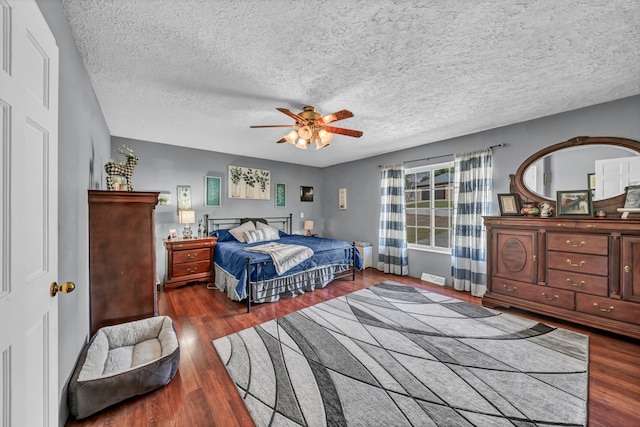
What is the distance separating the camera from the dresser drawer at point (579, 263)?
8.36 feet

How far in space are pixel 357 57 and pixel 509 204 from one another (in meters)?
2.92

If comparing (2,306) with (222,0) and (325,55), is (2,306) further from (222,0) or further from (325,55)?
(325,55)

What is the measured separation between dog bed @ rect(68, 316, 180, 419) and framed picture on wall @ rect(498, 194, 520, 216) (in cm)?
412

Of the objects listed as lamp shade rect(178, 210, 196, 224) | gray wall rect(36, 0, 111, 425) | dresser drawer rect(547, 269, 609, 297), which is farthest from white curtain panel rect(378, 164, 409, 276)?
gray wall rect(36, 0, 111, 425)

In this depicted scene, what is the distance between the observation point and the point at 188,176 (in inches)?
183

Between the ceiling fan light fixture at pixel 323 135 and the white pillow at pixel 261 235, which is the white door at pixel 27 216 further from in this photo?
the white pillow at pixel 261 235

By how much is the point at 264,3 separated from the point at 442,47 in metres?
1.31

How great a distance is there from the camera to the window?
432 centimetres

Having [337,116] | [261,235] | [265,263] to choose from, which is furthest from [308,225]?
[337,116]

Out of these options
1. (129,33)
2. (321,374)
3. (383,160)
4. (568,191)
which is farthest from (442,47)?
(383,160)

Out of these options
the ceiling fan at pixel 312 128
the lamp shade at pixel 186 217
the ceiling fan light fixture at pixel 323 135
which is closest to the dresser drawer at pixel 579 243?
the ceiling fan at pixel 312 128

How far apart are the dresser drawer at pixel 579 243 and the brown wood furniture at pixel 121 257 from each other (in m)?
4.41

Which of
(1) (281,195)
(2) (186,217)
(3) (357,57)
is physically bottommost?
(2) (186,217)

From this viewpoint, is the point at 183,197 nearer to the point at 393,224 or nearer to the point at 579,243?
the point at 393,224
